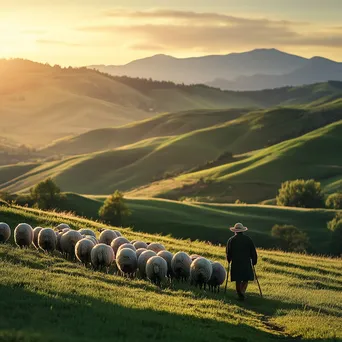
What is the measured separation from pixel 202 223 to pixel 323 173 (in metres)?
89.0

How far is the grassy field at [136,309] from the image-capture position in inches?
759

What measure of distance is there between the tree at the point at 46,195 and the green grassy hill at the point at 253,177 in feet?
206

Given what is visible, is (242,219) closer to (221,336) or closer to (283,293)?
(283,293)

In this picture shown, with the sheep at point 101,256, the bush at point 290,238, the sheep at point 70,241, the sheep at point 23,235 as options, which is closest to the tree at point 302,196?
the bush at point 290,238

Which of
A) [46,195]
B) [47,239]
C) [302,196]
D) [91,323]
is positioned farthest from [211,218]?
[91,323]

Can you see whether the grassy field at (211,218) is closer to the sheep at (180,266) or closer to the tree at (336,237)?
the tree at (336,237)

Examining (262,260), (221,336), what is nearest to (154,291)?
(221,336)

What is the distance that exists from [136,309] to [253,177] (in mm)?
157069

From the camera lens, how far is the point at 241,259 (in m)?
31.0

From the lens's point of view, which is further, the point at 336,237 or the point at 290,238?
the point at 336,237

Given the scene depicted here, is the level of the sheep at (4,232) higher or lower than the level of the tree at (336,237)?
higher

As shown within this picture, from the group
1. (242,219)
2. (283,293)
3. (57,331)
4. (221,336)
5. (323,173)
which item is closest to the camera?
(57,331)

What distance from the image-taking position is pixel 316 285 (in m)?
39.7

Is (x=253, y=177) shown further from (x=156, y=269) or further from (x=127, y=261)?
(x=156, y=269)
